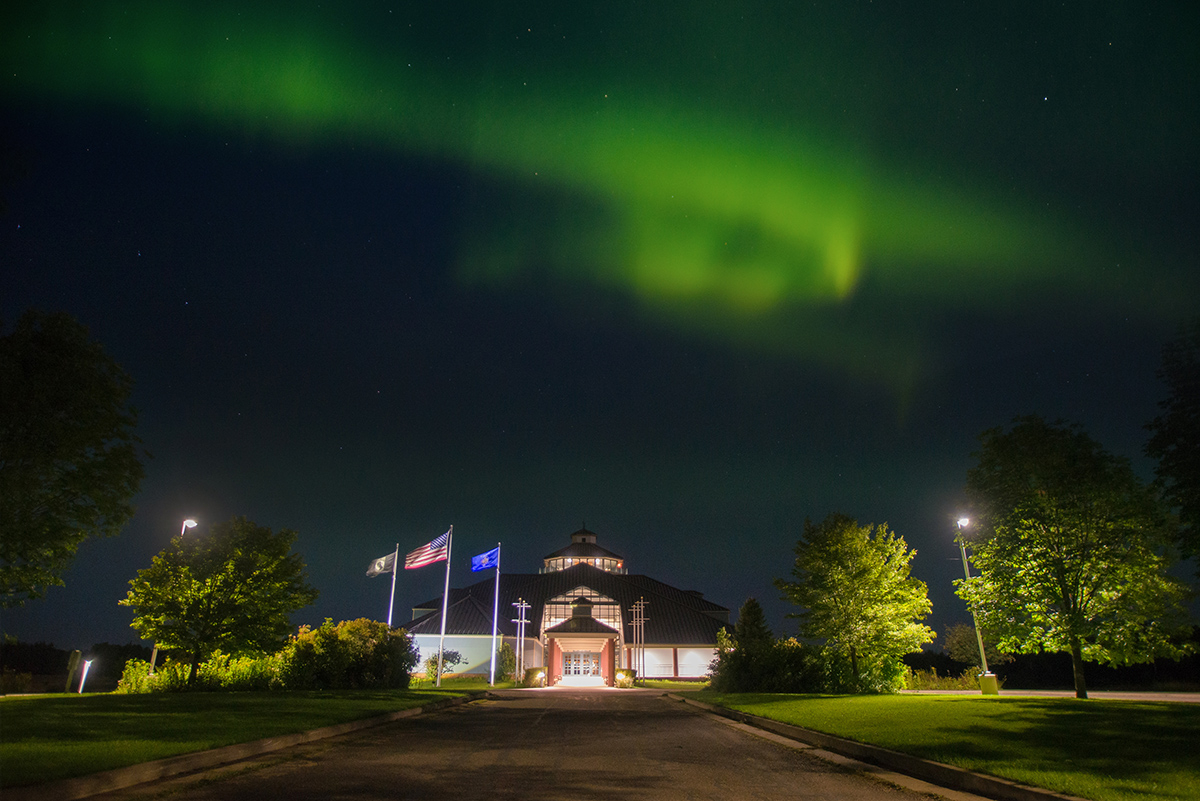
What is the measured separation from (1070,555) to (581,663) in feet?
172

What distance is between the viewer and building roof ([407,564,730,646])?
7000 cm

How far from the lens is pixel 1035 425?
923 inches

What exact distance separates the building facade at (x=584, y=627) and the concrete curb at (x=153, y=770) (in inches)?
1891

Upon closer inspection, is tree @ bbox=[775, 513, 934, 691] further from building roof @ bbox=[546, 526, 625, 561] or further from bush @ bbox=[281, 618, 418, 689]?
building roof @ bbox=[546, 526, 625, 561]

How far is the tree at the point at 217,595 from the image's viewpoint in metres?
25.0

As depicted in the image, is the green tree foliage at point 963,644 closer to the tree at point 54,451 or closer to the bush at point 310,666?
the bush at point 310,666

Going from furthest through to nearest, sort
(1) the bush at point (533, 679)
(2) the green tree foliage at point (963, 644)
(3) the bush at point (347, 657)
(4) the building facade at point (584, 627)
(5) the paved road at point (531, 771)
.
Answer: (4) the building facade at point (584, 627), (1) the bush at point (533, 679), (2) the green tree foliage at point (963, 644), (3) the bush at point (347, 657), (5) the paved road at point (531, 771)

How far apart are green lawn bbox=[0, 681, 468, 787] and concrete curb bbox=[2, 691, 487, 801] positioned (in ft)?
0.56

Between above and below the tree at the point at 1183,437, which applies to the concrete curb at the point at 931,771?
below

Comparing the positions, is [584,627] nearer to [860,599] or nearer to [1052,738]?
[860,599]

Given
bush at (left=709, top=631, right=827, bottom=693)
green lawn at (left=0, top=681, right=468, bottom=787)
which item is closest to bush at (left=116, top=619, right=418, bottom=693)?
green lawn at (left=0, top=681, right=468, bottom=787)

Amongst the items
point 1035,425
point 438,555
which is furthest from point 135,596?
point 1035,425

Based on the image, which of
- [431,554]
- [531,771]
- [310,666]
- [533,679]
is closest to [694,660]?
[533,679]

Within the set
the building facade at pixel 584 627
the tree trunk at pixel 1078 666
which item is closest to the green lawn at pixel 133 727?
the tree trunk at pixel 1078 666
